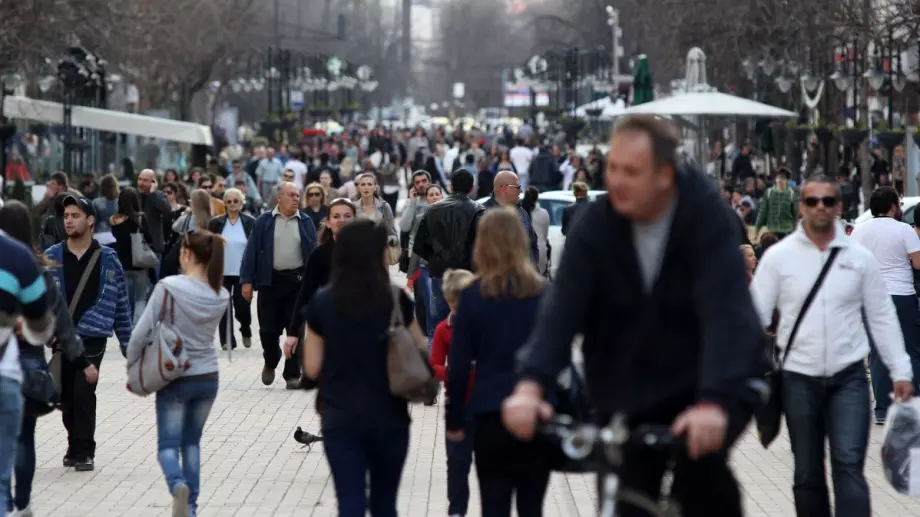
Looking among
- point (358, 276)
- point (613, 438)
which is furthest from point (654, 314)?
point (358, 276)

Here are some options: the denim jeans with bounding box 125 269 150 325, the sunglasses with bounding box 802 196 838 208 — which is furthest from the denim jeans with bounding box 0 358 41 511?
the denim jeans with bounding box 125 269 150 325

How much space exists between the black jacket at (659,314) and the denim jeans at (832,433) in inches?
110

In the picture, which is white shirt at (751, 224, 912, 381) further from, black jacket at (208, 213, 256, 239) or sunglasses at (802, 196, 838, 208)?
black jacket at (208, 213, 256, 239)

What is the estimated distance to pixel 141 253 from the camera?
56.4ft

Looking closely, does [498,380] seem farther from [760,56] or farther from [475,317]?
[760,56]

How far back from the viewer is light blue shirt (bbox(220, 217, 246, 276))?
17.2 metres

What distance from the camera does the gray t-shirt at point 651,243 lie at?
4.80 meters

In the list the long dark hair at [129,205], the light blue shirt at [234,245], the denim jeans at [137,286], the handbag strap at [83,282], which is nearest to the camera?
the handbag strap at [83,282]

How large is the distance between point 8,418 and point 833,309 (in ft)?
10.3

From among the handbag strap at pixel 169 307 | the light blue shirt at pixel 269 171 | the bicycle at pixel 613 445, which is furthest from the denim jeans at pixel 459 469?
the light blue shirt at pixel 269 171

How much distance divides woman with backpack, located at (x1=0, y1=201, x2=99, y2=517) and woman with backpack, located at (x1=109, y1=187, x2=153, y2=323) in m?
7.88

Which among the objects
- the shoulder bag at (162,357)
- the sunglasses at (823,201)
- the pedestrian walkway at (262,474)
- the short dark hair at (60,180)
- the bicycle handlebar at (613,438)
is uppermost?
the short dark hair at (60,180)

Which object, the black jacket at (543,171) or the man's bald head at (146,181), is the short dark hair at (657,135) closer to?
the man's bald head at (146,181)

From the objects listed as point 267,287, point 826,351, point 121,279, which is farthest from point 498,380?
point 267,287
